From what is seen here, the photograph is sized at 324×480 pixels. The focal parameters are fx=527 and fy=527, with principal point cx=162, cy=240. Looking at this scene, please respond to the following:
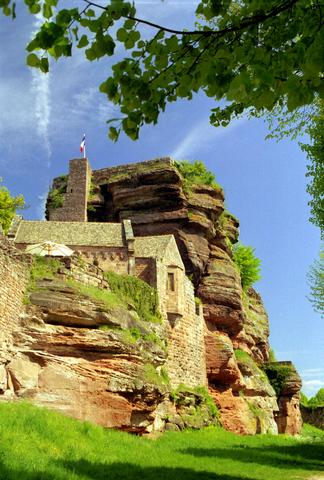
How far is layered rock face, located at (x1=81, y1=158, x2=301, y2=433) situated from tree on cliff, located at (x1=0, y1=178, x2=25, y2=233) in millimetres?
7521

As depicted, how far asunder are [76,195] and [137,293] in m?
21.3

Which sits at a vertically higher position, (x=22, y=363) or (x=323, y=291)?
(x=323, y=291)

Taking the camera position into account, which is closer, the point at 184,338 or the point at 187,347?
the point at 184,338

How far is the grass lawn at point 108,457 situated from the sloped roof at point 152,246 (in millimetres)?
13120

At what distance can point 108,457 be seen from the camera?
15.0 metres

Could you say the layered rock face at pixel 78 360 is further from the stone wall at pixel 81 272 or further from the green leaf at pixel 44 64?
the green leaf at pixel 44 64

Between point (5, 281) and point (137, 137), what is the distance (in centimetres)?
1283

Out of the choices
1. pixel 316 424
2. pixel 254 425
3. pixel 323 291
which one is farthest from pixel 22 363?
pixel 316 424

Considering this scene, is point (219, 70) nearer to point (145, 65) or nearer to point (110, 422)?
point (145, 65)

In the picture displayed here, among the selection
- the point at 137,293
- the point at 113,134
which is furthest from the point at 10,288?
the point at 113,134

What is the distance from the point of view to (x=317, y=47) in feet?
16.9

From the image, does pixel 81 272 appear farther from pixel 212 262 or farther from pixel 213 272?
pixel 212 262

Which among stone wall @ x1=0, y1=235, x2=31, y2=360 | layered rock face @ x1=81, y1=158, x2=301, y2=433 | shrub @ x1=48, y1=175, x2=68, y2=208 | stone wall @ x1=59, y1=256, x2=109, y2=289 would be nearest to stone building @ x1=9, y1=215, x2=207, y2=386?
layered rock face @ x1=81, y1=158, x2=301, y2=433

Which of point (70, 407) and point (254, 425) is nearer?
point (70, 407)
